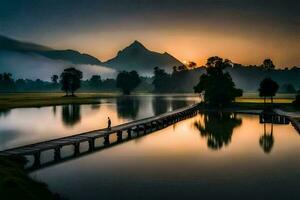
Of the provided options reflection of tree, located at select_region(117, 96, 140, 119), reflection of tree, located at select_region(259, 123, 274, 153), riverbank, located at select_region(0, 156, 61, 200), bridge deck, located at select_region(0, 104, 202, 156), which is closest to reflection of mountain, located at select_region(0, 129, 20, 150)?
bridge deck, located at select_region(0, 104, 202, 156)

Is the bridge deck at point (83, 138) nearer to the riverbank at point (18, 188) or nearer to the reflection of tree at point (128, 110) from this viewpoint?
the riverbank at point (18, 188)

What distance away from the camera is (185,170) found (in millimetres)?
34781

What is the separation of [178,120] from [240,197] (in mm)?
57107

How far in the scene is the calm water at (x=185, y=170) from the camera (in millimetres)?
27844

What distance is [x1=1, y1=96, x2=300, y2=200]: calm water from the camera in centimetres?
2784

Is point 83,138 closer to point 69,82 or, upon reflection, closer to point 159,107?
point 159,107

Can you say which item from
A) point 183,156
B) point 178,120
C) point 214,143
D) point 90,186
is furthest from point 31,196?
point 178,120

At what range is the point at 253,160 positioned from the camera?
39312 millimetres

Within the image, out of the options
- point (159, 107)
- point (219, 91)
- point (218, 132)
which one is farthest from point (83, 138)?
point (159, 107)

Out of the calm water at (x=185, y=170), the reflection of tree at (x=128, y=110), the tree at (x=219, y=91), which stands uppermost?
the tree at (x=219, y=91)

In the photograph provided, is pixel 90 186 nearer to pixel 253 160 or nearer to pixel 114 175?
pixel 114 175

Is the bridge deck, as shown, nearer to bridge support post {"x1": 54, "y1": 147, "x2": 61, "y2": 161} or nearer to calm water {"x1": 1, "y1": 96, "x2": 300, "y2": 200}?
bridge support post {"x1": 54, "y1": 147, "x2": 61, "y2": 161}

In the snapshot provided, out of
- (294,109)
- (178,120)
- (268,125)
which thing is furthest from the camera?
(294,109)

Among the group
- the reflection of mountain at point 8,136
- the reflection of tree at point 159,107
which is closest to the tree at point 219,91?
the reflection of tree at point 159,107
